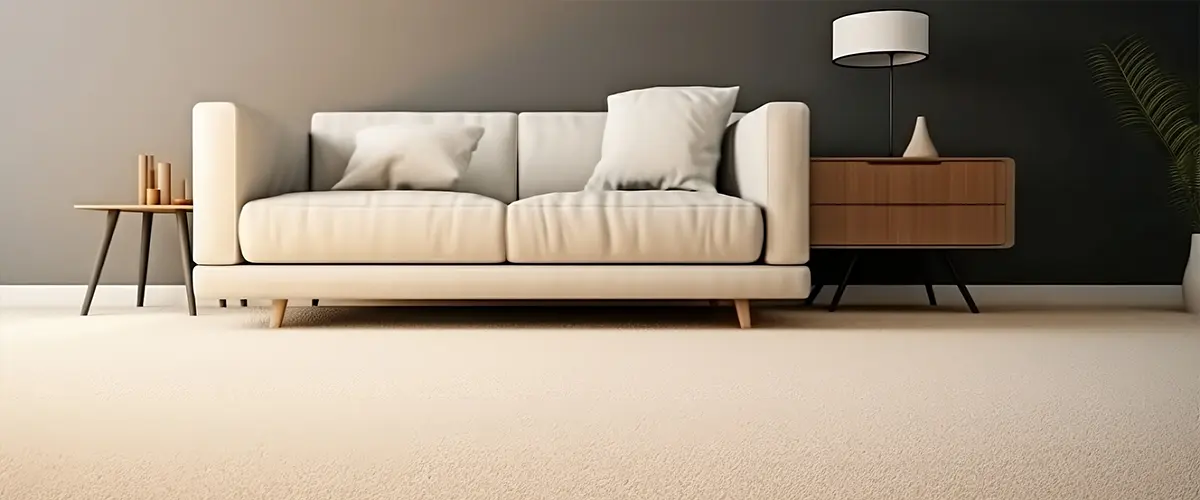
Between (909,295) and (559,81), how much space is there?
1.58 metres

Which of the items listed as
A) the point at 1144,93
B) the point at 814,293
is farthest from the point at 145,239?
the point at 1144,93

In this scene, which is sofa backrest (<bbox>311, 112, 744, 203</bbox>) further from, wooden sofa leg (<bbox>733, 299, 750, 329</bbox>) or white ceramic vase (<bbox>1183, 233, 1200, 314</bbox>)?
white ceramic vase (<bbox>1183, 233, 1200, 314</bbox>)

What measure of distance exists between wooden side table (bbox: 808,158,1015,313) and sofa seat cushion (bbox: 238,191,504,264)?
1.08m

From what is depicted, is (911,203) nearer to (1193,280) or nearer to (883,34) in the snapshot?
(883,34)

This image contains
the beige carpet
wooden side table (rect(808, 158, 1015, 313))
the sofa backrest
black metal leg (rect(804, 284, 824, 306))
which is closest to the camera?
the beige carpet

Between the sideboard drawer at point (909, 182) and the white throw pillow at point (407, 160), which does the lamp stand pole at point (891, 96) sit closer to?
the sideboard drawer at point (909, 182)

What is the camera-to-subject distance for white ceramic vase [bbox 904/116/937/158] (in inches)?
145

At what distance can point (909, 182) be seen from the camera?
11.2 feet

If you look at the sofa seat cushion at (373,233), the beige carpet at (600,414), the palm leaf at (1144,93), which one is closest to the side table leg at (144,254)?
the beige carpet at (600,414)

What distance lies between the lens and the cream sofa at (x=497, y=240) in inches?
118

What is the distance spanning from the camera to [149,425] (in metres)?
1.58

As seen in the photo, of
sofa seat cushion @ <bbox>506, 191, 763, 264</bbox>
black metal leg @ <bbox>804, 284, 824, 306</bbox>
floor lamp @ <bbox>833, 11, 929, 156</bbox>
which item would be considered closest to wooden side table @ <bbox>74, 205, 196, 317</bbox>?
sofa seat cushion @ <bbox>506, 191, 763, 264</bbox>

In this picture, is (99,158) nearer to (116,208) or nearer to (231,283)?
(116,208)

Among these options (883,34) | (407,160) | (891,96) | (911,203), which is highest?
(883,34)
